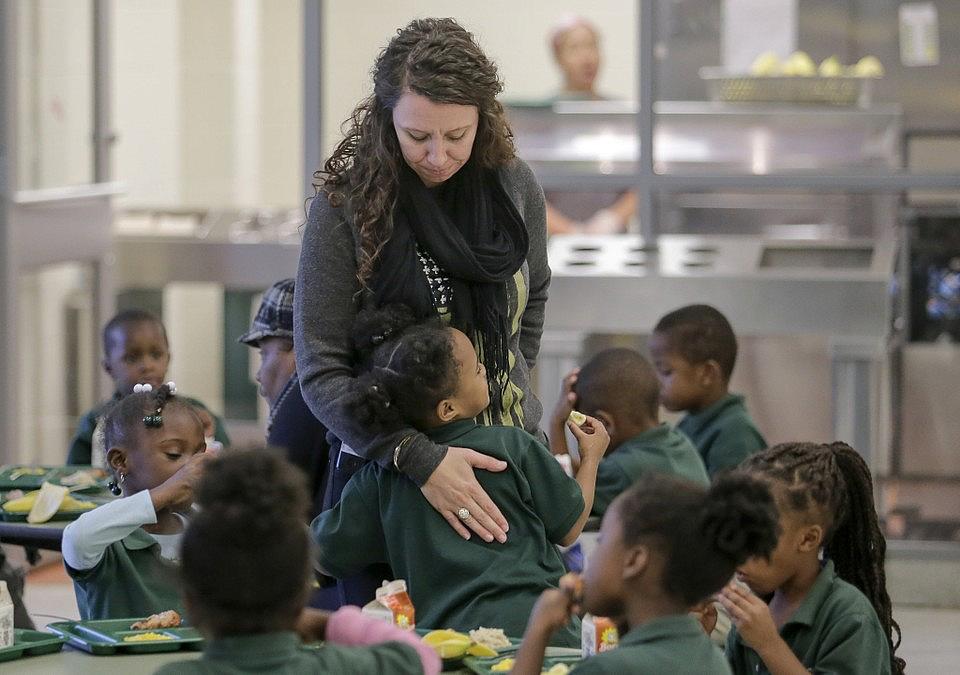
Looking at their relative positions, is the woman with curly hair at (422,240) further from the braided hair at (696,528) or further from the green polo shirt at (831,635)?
the braided hair at (696,528)

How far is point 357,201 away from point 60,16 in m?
3.59

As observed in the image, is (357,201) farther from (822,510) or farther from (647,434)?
(647,434)

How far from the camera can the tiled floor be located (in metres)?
4.76

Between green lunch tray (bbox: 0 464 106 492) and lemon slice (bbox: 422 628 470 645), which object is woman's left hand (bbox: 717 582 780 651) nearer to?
lemon slice (bbox: 422 628 470 645)

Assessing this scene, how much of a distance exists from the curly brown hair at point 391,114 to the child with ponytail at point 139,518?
1.82 feet

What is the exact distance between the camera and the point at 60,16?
19.3 feet

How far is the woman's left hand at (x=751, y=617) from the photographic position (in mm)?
2457

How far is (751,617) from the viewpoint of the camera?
2.46 meters

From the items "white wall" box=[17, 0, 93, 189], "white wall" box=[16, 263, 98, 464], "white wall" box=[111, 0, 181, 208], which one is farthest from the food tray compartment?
"white wall" box=[111, 0, 181, 208]

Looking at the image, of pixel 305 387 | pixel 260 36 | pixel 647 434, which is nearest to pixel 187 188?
pixel 260 36

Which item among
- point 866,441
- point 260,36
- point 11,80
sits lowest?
point 866,441

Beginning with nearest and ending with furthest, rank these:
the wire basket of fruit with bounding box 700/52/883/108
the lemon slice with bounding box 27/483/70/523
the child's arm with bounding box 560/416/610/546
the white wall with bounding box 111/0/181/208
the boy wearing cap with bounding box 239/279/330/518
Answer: the child's arm with bounding box 560/416/610/546 < the boy wearing cap with bounding box 239/279/330/518 < the lemon slice with bounding box 27/483/70/523 < the wire basket of fruit with bounding box 700/52/883/108 < the white wall with bounding box 111/0/181/208

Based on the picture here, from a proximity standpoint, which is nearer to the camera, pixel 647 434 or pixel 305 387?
pixel 305 387

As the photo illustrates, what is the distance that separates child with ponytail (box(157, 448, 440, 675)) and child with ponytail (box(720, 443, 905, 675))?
3.02 ft
